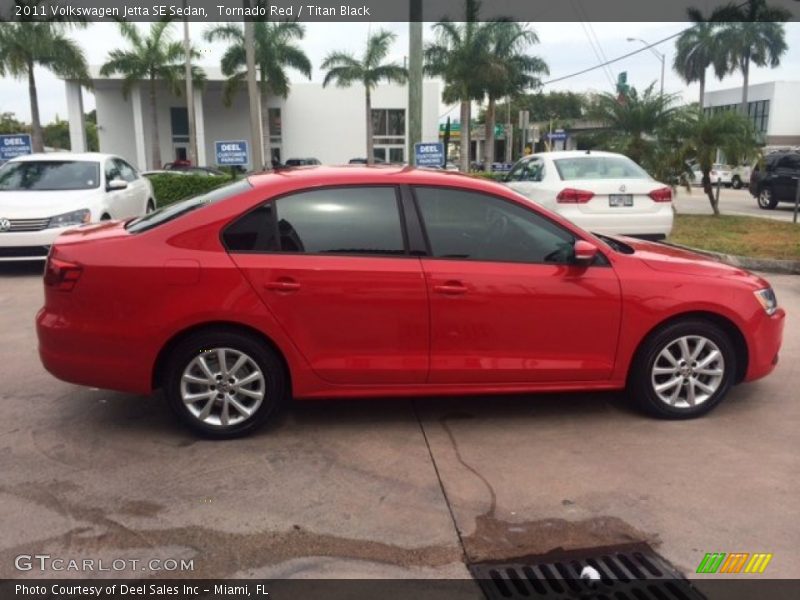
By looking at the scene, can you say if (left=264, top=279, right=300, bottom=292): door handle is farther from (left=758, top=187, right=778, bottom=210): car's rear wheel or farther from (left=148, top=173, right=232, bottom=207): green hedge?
(left=758, top=187, right=778, bottom=210): car's rear wheel

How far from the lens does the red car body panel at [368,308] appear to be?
402 cm

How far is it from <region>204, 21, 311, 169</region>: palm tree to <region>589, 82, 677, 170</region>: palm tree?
20.1 metres

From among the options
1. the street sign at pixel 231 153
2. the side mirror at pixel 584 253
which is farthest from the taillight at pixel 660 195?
the street sign at pixel 231 153

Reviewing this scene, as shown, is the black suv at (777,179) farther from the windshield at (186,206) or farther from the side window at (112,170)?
the windshield at (186,206)

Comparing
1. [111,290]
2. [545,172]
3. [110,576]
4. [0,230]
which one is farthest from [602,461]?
[0,230]

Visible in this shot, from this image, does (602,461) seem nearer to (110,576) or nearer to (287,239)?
(287,239)

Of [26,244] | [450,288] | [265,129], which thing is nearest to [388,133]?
[265,129]

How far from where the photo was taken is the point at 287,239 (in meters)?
4.16

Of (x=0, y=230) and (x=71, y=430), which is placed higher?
(x=0, y=230)

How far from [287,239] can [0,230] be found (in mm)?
6603

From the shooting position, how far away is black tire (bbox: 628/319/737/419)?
4.40 meters

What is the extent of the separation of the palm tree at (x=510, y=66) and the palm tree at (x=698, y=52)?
18.2m

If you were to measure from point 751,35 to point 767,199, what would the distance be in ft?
101

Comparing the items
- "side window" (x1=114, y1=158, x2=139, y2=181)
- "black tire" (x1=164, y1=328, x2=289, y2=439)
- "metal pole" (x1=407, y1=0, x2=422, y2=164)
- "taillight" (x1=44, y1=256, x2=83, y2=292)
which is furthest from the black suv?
"taillight" (x1=44, y1=256, x2=83, y2=292)
